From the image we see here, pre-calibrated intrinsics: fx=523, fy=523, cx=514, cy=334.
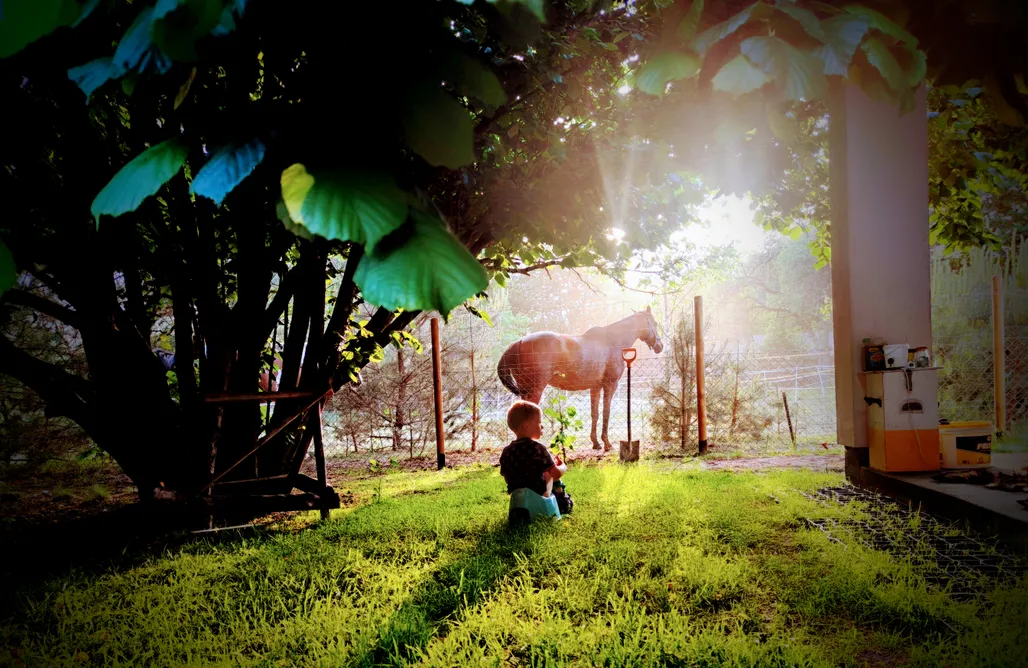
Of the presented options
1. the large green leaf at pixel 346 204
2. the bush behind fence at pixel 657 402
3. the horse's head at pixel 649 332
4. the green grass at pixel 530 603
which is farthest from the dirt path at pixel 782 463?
the large green leaf at pixel 346 204

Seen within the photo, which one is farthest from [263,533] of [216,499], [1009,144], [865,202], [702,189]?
[1009,144]

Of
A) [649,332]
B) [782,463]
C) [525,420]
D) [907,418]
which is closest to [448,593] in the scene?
[525,420]

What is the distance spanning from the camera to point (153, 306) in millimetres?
4336

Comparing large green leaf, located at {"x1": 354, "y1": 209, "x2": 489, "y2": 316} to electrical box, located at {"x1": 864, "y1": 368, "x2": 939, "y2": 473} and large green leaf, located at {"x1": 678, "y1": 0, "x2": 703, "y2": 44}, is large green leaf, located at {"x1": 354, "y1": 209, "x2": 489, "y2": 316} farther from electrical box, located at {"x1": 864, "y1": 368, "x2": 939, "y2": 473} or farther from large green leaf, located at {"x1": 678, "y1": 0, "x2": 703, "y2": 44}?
electrical box, located at {"x1": 864, "y1": 368, "x2": 939, "y2": 473}

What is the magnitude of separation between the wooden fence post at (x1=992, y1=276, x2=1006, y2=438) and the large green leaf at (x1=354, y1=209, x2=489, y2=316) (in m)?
8.96

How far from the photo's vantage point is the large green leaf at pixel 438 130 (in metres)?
0.53

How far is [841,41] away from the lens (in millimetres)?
614

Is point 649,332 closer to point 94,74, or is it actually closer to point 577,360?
point 577,360

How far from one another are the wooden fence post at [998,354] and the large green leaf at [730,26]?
858cm

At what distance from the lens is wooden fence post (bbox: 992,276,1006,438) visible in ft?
22.4

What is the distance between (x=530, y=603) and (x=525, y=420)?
173cm

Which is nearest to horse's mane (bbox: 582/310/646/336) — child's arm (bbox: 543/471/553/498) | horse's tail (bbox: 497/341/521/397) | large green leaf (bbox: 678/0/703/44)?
horse's tail (bbox: 497/341/521/397)

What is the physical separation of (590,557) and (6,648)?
9.00 ft

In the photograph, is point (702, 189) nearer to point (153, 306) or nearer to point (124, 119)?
point (124, 119)
